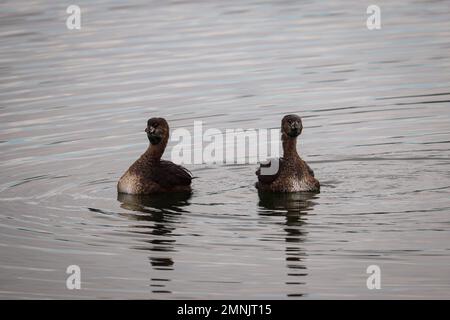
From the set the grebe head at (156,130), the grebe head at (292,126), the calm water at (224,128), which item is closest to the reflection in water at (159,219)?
the calm water at (224,128)

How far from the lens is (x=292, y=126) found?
1941 cm

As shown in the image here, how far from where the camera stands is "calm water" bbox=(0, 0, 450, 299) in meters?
15.3

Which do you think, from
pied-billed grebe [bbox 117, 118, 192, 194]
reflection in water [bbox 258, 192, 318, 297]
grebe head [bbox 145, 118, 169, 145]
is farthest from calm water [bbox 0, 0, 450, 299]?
grebe head [bbox 145, 118, 169, 145]

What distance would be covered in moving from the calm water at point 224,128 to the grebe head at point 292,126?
95 centimetres

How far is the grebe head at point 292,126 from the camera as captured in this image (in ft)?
63.7

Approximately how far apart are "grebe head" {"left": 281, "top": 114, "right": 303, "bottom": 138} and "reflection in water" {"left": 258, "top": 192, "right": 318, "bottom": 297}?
0.96m

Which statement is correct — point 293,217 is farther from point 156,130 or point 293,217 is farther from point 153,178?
point 156,130

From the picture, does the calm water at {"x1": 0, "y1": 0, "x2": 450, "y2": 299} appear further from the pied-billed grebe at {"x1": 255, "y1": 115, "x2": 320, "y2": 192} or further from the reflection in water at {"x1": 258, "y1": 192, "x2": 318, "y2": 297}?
the pied-billed grebe at {"x1": 255, "y1": 115, "x2": 320, "y2": 192}

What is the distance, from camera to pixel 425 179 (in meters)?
19.3

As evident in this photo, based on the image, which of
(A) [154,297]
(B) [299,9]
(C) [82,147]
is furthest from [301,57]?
(A) [154,297]

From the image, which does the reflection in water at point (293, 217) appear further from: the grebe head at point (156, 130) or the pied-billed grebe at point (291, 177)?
the grebe head at point (156, 130)
